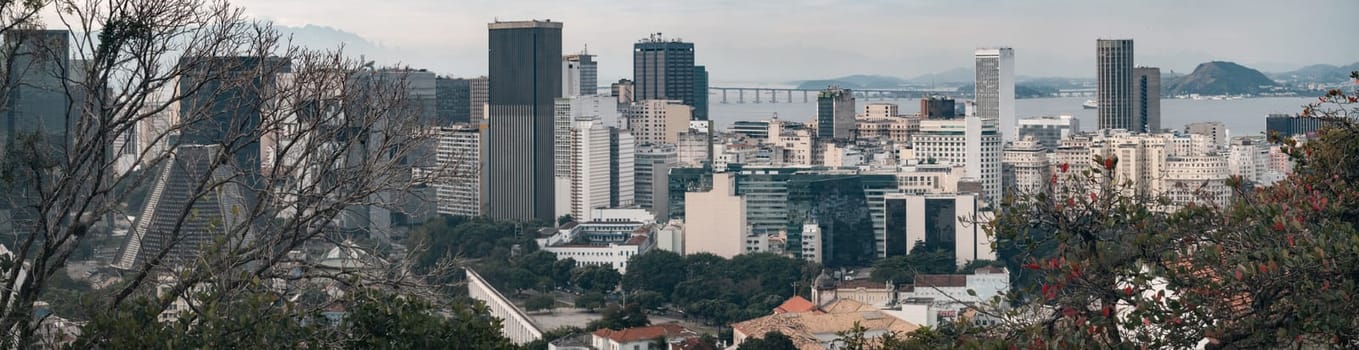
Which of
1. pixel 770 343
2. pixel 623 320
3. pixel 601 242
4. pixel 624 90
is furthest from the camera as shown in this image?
pixel 624 90

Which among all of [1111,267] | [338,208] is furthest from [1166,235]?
[338,208]

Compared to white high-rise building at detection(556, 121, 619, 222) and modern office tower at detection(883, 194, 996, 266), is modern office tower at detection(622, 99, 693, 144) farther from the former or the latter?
modern office tower at detection(883, 194, 996, 266)

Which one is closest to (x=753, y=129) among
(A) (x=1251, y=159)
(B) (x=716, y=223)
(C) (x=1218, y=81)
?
(A) (x=1251, y=159)

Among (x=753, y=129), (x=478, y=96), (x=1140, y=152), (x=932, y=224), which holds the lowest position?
(x=932, y=224)

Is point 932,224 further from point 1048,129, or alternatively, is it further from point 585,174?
point 1048,129

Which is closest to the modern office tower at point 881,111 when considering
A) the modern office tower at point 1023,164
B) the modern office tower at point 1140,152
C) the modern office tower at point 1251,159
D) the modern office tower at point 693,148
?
the modern office tower at point 693,148

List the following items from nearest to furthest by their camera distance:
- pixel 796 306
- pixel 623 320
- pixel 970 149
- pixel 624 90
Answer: pixel 623 320, pixel 796 306, pixel 970 149, pixel 624 90

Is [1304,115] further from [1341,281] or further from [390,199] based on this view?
[390,199]

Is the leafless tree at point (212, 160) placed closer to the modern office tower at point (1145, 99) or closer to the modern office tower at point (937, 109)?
the modern office tower at point (937, 109)
